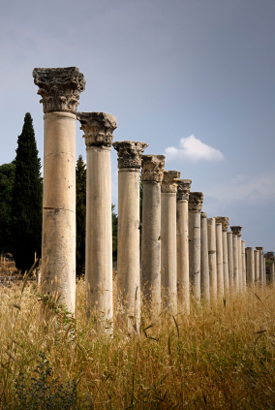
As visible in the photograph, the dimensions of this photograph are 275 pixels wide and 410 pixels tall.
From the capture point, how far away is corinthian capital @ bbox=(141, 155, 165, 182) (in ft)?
43.1

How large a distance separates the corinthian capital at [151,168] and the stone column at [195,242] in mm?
5845

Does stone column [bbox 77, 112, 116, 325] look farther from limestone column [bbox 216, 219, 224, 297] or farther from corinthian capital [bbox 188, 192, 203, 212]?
limestone column [bbox 216, 219, 224, 297]

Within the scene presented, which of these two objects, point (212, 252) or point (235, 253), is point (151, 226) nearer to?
point (212, 252)

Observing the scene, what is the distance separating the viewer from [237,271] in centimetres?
3020

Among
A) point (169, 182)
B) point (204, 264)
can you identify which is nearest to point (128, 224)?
point (169, 182)

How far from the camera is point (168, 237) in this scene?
1466 centimetres

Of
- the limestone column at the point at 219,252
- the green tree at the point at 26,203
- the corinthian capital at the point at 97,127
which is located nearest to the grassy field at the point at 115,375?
the corinthian capital at the point at 97,127

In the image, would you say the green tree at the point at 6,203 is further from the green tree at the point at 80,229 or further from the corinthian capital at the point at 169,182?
the corinthian capital at the point at 169,182

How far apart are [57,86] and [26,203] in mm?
24707

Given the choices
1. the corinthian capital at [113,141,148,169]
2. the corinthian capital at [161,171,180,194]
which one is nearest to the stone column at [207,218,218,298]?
the corinthian capital at [161,171,180,194]

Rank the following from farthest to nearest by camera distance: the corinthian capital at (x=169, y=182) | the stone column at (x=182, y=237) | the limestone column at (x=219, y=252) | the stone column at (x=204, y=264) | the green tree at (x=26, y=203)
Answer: the green tree at (x=26, y=203)
the limestone column at (x=219, y=252)
the stone column at (x=204, y=264)
the stone column at (x=182, y=237)
the corinthian capital at (x=169, y=182)

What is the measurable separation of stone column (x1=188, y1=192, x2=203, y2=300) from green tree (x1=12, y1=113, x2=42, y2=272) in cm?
1548

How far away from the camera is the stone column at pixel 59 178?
7.59 m

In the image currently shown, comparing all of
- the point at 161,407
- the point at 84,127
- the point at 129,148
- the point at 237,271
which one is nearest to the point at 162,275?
the point at 129,148
